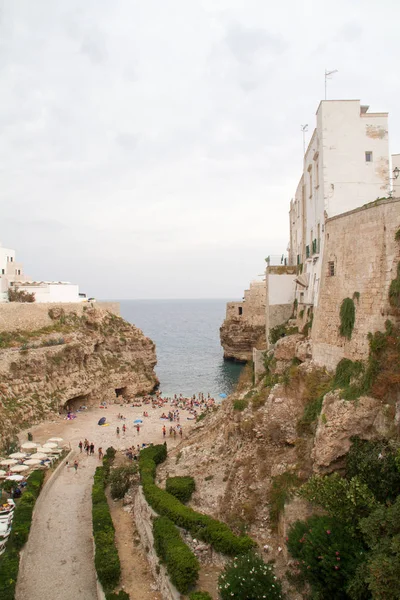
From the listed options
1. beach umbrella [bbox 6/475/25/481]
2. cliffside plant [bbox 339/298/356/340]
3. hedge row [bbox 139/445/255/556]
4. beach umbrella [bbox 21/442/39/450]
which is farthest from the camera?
beach umbrella [bbox 21/442/39/450]

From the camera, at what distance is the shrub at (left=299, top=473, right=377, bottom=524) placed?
532 inches

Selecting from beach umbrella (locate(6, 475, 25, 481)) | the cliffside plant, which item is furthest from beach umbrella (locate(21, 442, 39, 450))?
the cliffside plant

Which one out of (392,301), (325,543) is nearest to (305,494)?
(325,543)

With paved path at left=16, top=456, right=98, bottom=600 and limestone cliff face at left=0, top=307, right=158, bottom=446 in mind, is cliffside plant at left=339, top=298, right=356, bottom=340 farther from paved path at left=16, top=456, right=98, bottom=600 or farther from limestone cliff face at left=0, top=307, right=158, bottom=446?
limestone cliff face at left=0, top=307, right=158, bottom=446

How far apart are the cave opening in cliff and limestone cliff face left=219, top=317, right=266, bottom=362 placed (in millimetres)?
27147

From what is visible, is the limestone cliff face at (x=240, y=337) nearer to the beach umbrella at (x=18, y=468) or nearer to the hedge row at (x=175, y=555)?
the beach umbrella at (x=18, y=468)

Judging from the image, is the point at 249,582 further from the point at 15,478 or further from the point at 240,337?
the point at 240,337

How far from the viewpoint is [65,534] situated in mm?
22031

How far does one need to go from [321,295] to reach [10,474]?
20.9m

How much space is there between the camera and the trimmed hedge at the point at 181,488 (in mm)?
21156

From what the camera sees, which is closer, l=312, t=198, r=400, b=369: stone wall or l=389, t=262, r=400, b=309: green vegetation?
l=389, t=262, r=400, b=309: green vegetation

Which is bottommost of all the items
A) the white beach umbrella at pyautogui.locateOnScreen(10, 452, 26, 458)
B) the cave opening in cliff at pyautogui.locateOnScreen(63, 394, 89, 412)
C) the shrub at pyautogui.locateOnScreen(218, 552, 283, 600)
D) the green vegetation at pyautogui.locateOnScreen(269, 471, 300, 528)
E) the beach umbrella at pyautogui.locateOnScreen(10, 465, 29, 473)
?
the cave opening in cliff at pyautogui.locateOnScreen(63, 394, 89, 412)

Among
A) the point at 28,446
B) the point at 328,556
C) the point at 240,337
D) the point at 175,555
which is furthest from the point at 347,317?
the point at 240,337

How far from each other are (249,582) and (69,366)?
118 ft
